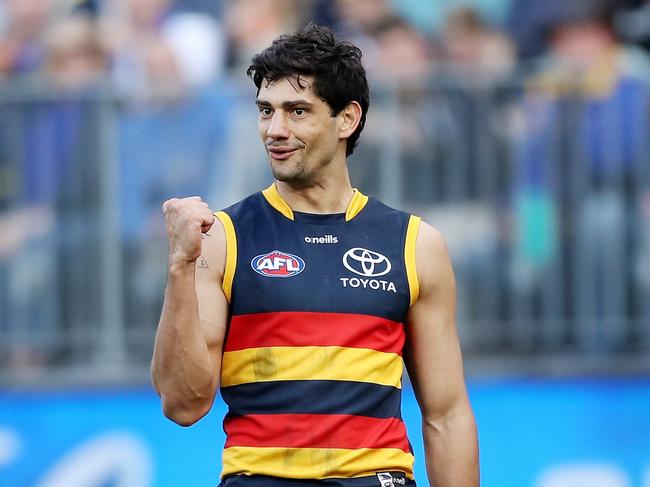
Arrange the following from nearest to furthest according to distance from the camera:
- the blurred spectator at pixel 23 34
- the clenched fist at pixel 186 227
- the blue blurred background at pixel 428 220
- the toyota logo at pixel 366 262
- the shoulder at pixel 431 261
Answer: the clenched fist at pixel 186 227 < the toyota logo at pixel 366 262 < the shoulder at pixel 431 261 < the blue blurred background at pixel 428 220 < the blurred spectator at pixel 23 34

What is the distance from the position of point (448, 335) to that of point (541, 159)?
3526mm

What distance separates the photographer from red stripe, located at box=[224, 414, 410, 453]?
4.49 meters

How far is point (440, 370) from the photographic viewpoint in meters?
4.88

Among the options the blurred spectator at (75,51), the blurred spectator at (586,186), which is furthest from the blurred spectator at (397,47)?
the blurred spectator at (75,51)

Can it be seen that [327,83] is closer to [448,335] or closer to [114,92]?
[448,335]

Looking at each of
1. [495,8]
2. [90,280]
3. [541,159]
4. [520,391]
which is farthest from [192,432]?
[495,8]

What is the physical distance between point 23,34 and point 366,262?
488cm

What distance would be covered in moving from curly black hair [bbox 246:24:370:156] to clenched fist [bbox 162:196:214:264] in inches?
25.2

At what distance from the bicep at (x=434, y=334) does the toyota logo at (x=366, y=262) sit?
0.45 ft

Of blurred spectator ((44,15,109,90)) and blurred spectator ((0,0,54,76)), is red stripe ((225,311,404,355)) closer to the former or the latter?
blurred spectator ((44,15,109,90))

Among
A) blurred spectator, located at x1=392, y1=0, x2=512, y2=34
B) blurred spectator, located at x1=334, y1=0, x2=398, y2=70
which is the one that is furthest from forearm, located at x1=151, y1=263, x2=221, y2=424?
blurred spectator, located at x1=392, y1=0, x2=512, y2=34

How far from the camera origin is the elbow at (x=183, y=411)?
4.48 meters

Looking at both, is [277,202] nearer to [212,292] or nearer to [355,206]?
[355,206]

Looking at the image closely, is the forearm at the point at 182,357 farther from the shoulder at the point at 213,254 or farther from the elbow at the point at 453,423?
the elbow at the point at 453,423
